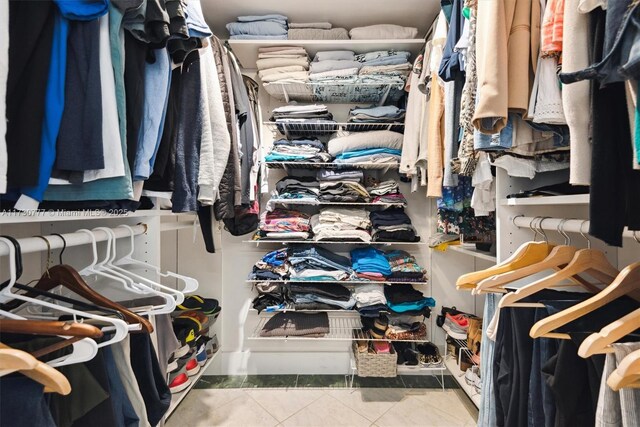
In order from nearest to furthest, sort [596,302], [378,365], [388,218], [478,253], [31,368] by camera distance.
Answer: [31,368] < [596,302] < [478,253] < [378,365] < [388,218]

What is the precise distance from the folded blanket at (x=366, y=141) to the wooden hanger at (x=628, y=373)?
1.39 metres

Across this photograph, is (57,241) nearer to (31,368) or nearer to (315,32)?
(31,368)

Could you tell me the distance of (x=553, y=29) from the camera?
622mm

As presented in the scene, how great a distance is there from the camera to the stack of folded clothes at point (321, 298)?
5.39 ft

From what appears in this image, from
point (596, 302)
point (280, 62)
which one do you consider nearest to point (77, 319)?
point (596, 302)

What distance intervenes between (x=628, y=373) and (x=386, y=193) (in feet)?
4.39

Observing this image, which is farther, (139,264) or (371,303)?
(371,303)

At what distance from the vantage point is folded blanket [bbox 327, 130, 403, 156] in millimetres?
1642

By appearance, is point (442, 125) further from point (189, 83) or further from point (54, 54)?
point (54, 54)

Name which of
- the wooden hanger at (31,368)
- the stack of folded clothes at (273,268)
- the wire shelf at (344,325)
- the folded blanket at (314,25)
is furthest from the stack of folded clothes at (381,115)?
the wooden hanger at (31,368)

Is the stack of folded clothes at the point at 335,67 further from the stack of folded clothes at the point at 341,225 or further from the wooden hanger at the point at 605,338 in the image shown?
the wooden hanger at the point at 605,338

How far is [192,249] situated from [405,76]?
173cm

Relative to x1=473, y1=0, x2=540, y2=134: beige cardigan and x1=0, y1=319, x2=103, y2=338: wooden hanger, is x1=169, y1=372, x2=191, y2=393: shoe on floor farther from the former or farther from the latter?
x1=473, y1=0, x2=540, y2=134: beige cardigan

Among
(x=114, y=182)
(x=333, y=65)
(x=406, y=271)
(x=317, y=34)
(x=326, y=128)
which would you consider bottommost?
(x=406, y=271)
